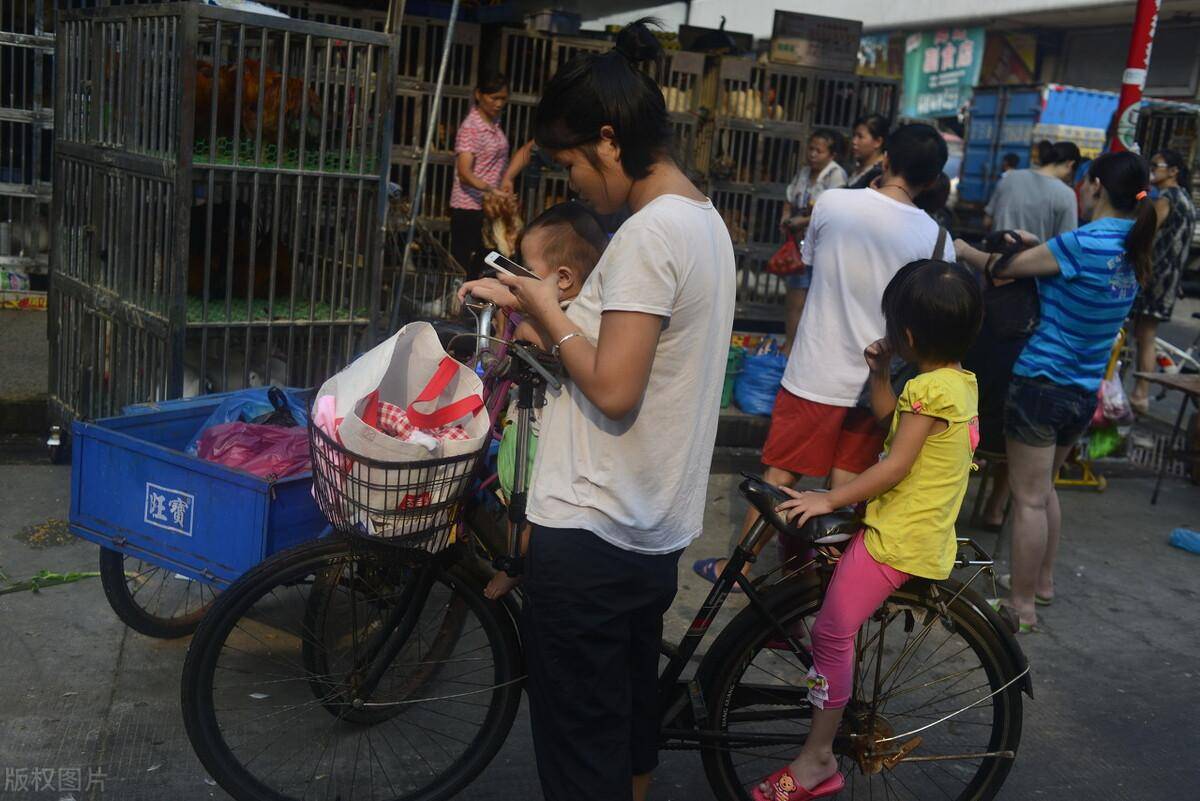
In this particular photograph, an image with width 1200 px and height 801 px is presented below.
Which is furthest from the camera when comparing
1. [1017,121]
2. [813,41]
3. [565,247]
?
[1017,121]

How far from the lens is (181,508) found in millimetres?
3148

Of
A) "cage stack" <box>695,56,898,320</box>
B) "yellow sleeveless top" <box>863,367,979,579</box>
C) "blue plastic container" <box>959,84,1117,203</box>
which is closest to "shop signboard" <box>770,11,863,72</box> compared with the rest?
"cage stack" <box>695,56,898,320</box>

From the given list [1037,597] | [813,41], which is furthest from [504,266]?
[813,41]

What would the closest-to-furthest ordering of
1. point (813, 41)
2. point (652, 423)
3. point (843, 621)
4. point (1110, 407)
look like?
point (652, 423)
point (843, 621)
point (1110, 407)
point (813, 41)

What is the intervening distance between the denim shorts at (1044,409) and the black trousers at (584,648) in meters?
2.40

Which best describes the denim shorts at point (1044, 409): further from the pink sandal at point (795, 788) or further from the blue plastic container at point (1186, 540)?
the pink sandal at point (795, 788)

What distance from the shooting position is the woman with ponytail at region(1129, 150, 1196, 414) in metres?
8.91

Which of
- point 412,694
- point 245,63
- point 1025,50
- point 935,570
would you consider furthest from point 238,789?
point 1025,50

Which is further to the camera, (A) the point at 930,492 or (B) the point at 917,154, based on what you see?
(B) the point at 917,154

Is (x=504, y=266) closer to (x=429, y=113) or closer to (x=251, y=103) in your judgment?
(x=251, y=103)

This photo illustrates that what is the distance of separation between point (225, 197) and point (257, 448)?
1.51m

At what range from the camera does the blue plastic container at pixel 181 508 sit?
A: 3.06 metres

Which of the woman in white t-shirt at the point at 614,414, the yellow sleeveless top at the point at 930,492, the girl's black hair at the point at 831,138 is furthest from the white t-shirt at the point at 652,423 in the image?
the girl's black hair at the point at 831,138

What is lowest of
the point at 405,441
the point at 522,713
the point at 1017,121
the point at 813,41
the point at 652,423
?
the point at 522,713
